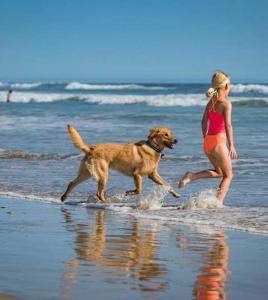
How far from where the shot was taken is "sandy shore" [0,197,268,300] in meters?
4.34

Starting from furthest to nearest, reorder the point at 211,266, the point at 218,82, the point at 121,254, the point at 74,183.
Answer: the point at 74,183 < the point at 218,82 < the point at 121,254 < the point at 211,266

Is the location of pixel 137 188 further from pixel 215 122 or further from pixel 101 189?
pixel 215 122

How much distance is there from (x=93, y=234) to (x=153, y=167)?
250cm

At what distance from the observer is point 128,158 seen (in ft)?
28.8

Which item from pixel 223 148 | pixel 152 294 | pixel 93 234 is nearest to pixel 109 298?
pixel 152 294

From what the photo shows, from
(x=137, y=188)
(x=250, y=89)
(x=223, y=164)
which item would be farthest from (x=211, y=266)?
(x=250, y=89)

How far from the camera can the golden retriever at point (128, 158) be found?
8.70m

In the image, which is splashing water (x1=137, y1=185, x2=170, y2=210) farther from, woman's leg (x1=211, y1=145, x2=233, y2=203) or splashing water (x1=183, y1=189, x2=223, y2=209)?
woman's leg (x1=211, y1=145, x2=233, y2=203)

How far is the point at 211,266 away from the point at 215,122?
315 cm

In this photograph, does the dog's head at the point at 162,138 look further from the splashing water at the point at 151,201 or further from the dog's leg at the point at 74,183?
the dog's leg at the point at 74,183

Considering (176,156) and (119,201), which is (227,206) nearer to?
(119,201)

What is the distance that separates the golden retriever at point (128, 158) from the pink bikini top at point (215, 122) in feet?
2.63

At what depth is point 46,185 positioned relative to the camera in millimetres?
10203

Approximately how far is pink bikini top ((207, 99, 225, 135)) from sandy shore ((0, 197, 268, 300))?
136 cm
